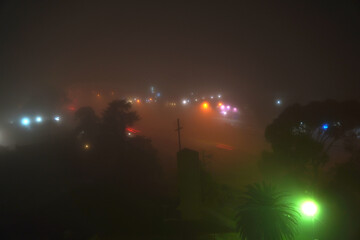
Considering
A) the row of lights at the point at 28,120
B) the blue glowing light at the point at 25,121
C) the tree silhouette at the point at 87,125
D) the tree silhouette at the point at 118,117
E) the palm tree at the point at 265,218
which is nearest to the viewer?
the palm tree at the point at 265,218

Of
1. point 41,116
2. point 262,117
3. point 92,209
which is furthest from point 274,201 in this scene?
point 41,116

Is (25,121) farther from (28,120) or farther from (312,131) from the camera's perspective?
(312,131)

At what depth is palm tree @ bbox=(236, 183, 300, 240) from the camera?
9.67m

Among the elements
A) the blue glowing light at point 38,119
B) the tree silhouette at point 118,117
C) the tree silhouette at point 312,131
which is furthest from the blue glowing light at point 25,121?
the tree silhouette at point 312,131

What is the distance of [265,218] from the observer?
9.73 metres

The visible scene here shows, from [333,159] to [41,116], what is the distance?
162 ft

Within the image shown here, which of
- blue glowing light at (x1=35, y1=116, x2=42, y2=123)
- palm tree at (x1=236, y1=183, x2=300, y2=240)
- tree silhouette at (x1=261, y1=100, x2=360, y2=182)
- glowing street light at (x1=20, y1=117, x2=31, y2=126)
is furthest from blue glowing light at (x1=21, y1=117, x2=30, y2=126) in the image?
palm tree at (x1=236, y1=183, x2=300, y2=240)

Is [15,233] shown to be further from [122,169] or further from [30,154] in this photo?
[30,154]

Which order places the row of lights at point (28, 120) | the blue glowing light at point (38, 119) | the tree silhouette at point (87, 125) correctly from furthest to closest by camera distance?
the blue glowing light at point (38, 119) < the row of lights at point (28, 120) < the tree silhouette at point (87, 125)

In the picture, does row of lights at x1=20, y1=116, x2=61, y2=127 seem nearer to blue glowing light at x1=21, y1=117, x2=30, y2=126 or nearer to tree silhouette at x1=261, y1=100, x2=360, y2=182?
blue glowing light at x1=21, y1=117, x2=30, y2=126

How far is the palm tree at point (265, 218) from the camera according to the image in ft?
31.7

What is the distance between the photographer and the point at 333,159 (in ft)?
75.3

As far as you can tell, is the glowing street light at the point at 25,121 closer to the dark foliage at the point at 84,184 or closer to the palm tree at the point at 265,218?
the dark foliage at the point at 84,184

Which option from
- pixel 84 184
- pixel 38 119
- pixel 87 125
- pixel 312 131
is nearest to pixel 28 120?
pixel 38 119
